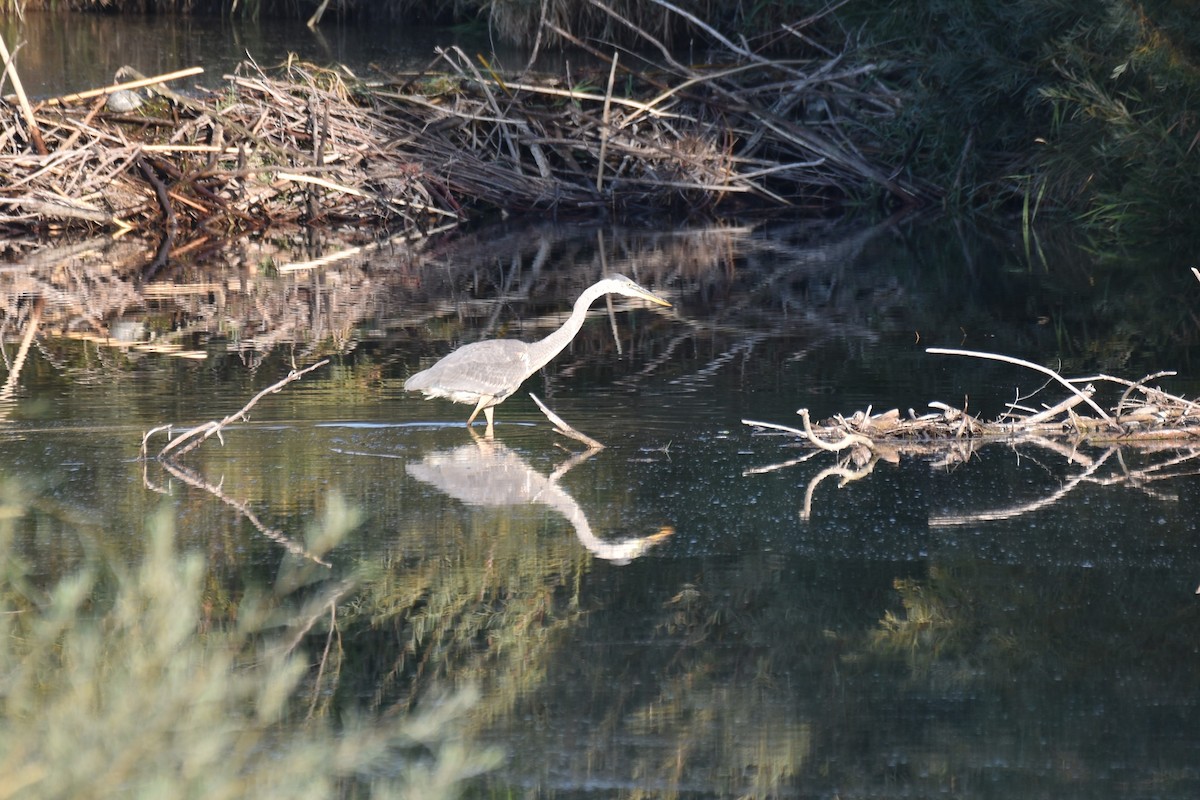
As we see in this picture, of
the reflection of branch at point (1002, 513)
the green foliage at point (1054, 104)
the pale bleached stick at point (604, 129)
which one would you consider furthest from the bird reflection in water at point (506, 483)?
the pale bleached stick at point (604, 129)

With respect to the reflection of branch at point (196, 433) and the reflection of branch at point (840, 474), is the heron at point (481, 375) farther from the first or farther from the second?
the reflection of branch at point (840, 474)

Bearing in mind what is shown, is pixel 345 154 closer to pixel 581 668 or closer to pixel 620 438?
pixel 620 438

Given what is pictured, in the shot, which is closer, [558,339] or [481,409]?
[481,409]

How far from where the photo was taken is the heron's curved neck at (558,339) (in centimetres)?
762

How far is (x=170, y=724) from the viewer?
3375mm

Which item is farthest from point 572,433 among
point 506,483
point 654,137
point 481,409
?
point 654,137

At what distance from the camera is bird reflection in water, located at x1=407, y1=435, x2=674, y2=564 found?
5535 millimetres

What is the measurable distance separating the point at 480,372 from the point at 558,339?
72cm

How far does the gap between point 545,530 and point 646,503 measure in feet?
1.63

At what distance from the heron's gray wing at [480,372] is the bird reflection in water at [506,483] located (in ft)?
0.83

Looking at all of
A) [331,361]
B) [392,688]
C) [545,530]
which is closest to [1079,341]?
[331,361]

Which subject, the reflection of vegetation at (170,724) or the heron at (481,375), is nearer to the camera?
→ the reflection of vegetation at (170,724)

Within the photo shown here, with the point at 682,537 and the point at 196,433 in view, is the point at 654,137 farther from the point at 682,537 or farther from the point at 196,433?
the point at 682,537

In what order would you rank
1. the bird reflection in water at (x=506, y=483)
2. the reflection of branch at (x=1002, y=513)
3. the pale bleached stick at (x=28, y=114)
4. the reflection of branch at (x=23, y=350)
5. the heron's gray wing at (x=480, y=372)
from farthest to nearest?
the pale bleached stick at (x=28, y=114) → the reflection of branch at (x=23, y=350) → the heron's gray wing at (x=480, y=372) → the reflection of branch at (x=1002, y=513) → the bird reflection in water at (x=506, y=483)
